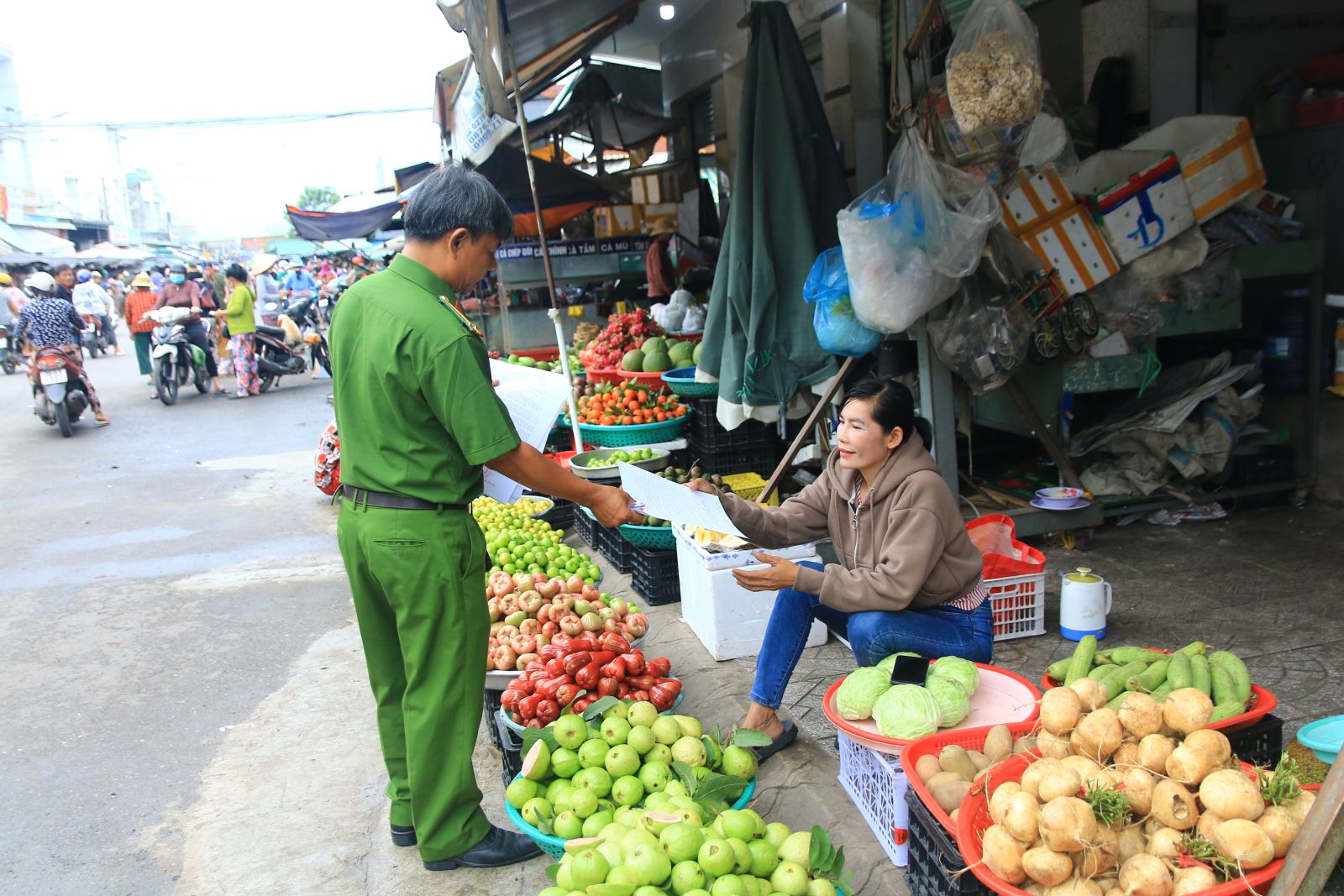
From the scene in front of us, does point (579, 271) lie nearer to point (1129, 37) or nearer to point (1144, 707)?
point (1129, 37)

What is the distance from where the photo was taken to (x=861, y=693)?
8.91 ft

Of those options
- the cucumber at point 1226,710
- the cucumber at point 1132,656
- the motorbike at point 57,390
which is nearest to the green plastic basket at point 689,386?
the cucumber at point 1132,656

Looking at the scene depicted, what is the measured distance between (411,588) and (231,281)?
13566 millimetres

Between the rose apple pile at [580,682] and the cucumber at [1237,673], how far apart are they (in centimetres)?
175

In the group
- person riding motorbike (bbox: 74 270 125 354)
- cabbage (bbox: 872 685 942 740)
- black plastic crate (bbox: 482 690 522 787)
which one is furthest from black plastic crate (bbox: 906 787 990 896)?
person riding motorbike (bbox: 74 270 125 354)

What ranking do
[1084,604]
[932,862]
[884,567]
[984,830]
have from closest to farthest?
1. [984,830]
2. [932,862]
3. [884,567]
4. [1084,604]

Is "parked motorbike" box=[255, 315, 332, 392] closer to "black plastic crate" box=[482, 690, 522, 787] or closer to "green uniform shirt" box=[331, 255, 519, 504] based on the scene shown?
"black plastic crate" box=[482, 690, 522, 787]

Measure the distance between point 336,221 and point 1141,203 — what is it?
546 inches

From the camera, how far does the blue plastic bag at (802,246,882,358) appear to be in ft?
14.9

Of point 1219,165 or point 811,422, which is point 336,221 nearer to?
point 811,422

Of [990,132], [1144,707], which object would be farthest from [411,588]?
[990,132]

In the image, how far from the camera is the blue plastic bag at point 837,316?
4.55 meters

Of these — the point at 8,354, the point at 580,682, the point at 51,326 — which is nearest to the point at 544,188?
the point at 51,326

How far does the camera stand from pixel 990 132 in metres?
3.96
